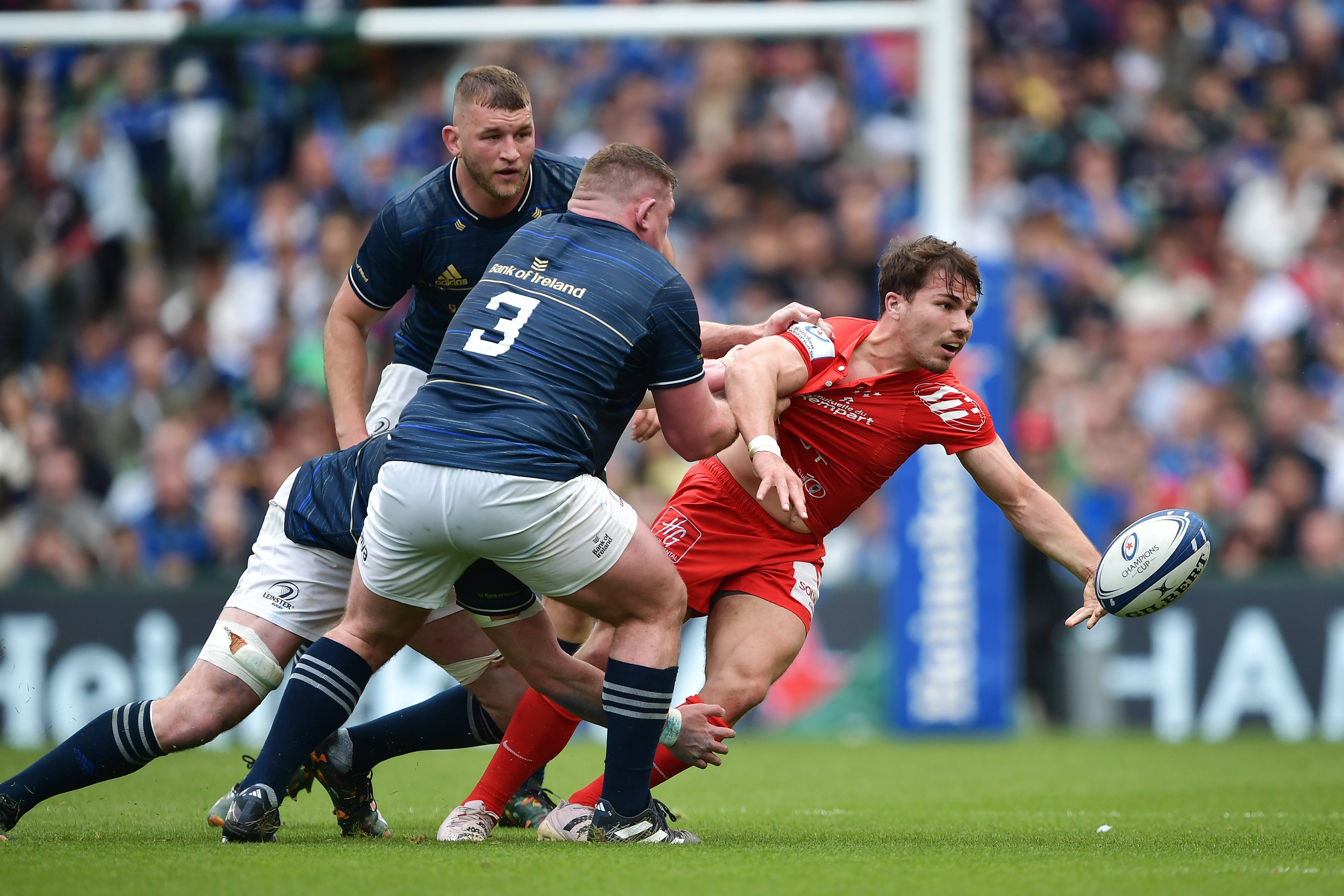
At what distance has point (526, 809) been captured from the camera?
19.8 ft

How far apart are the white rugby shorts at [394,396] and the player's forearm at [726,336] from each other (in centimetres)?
114

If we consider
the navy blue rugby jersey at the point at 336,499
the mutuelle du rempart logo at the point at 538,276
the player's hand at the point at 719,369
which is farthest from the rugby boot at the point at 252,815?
the player's hand at the point at 719,369

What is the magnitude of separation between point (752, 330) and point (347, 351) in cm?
158

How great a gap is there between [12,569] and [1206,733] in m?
9.04

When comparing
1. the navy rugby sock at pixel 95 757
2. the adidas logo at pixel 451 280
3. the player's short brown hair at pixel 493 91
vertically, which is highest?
the player's short brown hair at pixel 493 91

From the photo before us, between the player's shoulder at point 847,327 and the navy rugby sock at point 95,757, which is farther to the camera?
the player's shoulder at point 847,327

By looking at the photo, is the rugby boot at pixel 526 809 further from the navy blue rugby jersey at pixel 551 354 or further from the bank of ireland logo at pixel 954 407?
the bank of ireland logo at pixel 954 407

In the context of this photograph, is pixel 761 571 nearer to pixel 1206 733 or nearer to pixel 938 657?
pixel 938 657

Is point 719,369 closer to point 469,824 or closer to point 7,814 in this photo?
point 469,824

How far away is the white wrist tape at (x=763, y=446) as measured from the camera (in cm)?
506

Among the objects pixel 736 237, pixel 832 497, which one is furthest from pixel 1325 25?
pixel 832 497

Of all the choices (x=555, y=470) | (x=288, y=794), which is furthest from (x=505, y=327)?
(x=288, y=794)

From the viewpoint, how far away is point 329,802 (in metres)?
6.99

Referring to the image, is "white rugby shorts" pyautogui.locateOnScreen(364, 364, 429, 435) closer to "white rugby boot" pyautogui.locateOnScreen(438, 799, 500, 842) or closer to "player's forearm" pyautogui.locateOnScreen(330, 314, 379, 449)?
"player's forearm" pyautogui.locateOnScreen(330, 314, 379, 449)
